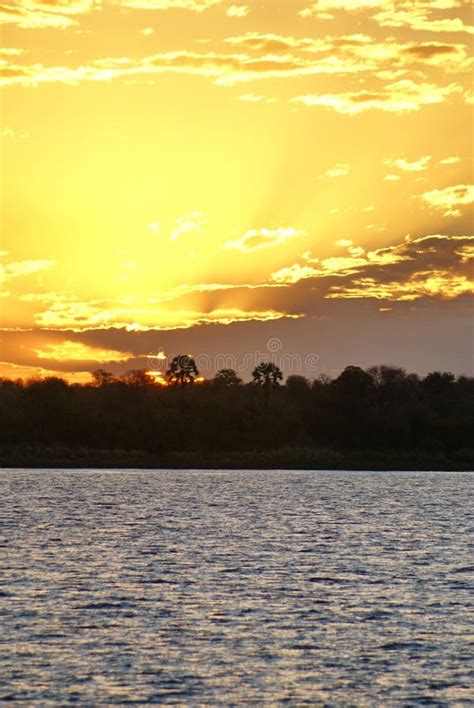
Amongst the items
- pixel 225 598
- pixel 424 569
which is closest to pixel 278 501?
pixel 424 569

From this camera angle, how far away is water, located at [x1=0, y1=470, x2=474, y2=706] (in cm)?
2644

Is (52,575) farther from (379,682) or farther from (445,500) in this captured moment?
(445,500)

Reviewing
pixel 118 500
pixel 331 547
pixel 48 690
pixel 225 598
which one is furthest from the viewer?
pixel 118 500

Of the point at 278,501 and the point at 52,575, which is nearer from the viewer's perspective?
the point at 52,575

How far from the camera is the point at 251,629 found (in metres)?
34.1

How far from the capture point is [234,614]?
36969 millimetres

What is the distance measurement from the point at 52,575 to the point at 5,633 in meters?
14.4

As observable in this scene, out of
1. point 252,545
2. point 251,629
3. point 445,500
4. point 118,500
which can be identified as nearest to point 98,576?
point 251,629

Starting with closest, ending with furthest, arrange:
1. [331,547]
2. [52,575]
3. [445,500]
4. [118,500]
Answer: [52,575] < [331,547] < [118,500] < [445,500]

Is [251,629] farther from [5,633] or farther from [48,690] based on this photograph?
[48,690]

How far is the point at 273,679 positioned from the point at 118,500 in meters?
91.4

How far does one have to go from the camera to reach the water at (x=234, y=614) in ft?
86.7

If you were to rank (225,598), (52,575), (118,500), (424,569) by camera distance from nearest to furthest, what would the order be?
(225,598)
(52,575)
(424,569)
(118,500)

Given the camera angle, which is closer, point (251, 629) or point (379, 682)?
point (379, 682)
